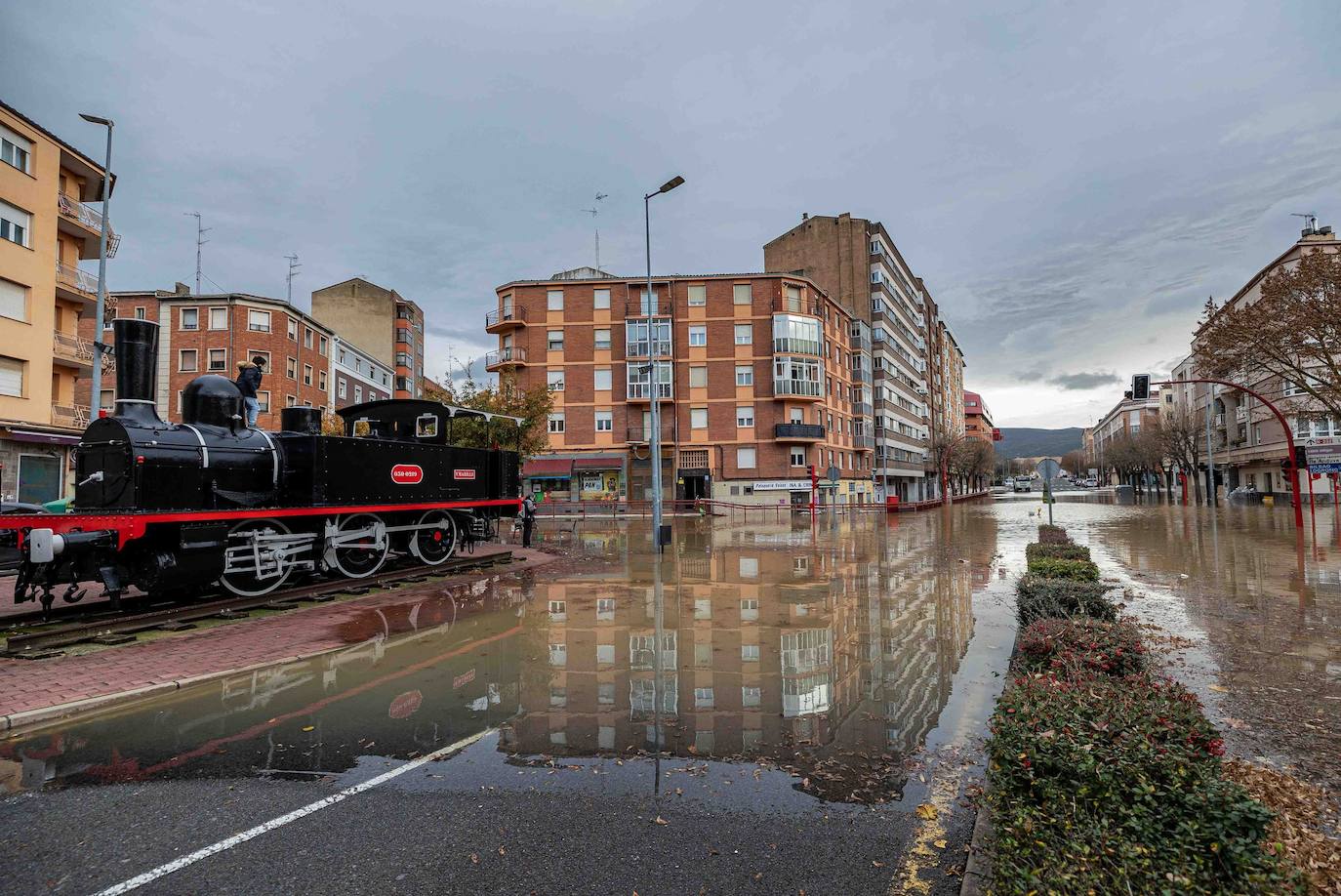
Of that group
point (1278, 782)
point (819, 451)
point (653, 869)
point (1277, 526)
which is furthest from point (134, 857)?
point (819, 451)

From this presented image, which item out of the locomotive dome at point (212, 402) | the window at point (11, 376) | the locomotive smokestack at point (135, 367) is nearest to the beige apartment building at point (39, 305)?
the window at point (11, 376)

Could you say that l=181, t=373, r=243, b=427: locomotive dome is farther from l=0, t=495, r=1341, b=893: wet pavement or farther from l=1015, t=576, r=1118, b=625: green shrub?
l=1015, t=576, r=1118, b=625: green shrub

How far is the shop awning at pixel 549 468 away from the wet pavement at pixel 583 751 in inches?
1241

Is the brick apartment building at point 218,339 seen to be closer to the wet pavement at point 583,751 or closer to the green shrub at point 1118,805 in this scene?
the wet pavement at point 583,751

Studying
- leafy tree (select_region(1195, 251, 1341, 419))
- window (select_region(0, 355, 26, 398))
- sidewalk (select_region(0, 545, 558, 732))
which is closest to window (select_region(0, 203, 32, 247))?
window (select_region(0, 355, 26, 398))

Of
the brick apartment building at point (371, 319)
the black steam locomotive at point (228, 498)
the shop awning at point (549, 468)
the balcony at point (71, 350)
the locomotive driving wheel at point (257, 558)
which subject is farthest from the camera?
the brick apartment building at point (371, 319)

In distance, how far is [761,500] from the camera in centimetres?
4259

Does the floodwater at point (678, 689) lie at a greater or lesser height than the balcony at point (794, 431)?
lesser

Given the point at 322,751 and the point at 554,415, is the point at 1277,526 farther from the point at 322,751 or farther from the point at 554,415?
the point at 554,415

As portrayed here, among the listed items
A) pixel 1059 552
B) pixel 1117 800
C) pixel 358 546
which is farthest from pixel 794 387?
pixel 1117 800

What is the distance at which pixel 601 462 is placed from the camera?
42406 mm

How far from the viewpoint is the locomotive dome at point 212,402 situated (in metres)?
10.6

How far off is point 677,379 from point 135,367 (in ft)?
116

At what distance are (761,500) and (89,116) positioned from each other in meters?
34.8
